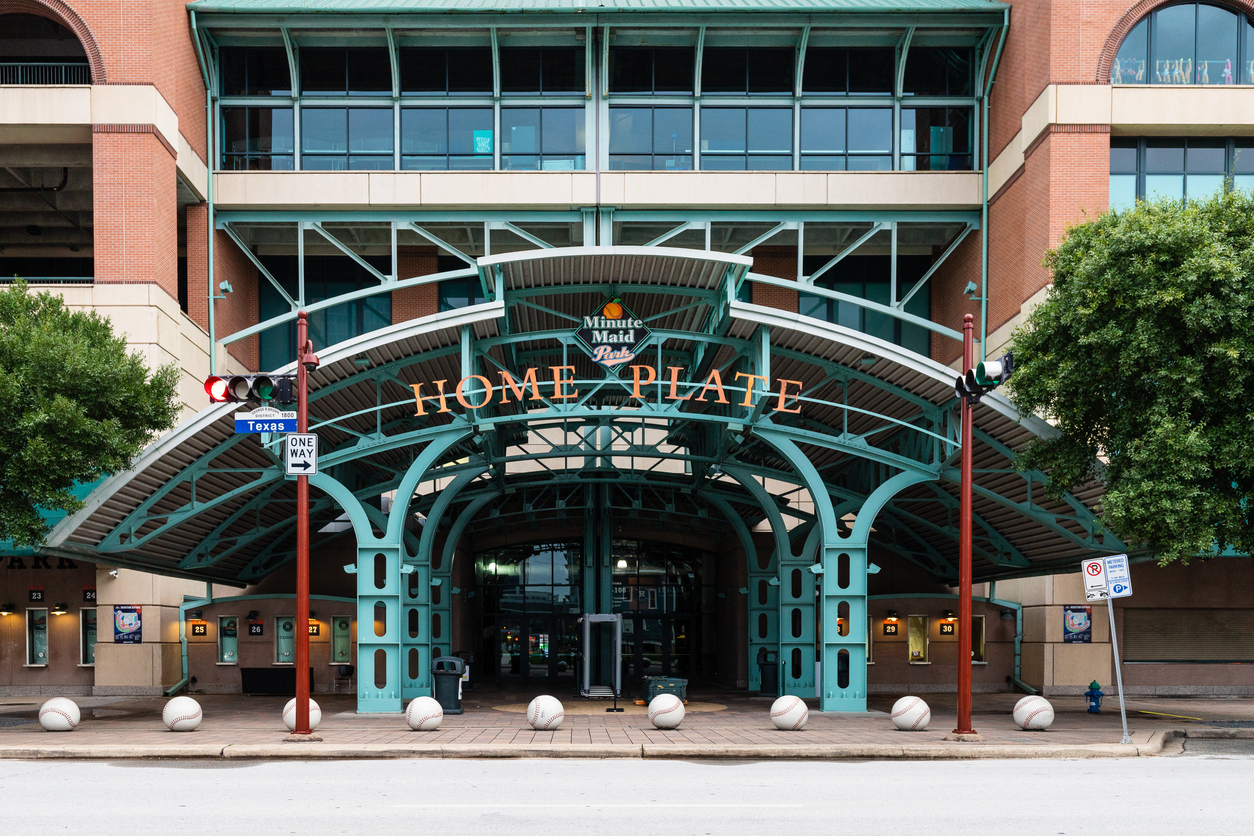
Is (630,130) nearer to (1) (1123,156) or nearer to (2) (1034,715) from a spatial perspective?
(1) (1123,156)

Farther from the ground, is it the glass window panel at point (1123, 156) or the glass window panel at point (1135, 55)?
the glass window panel at point (1135, 55)

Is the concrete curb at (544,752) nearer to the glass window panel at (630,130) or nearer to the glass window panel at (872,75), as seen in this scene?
the glass window panel at (630,130)

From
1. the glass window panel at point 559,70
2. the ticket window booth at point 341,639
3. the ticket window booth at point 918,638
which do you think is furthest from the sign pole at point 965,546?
the ticket window booth at point 341,639

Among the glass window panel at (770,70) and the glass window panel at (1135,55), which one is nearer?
the glass window panel at (1135,55)

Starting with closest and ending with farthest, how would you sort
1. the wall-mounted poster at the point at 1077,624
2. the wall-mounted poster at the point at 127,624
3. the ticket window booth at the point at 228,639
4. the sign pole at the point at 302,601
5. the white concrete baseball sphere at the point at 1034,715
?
Answer: 1. the sign pole at the point at 302,601
2. the white concrete baseball sphere at the point at 1034,715
3. the wall-mounted poster at the point at 1077,624
4. the wall-mounted poster at the point at 127,624
5. the ticket window booth at the point at 228,639

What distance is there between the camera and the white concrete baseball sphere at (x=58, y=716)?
1872 cm

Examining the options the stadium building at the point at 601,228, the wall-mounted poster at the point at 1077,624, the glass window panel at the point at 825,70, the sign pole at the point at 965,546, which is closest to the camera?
the sign pole at the point at 965,546

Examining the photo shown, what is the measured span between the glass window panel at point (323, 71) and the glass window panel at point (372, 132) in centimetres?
114

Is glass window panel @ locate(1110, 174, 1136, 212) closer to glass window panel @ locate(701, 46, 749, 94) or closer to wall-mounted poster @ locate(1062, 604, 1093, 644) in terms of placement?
glass window panel @ locate(701, 46, 749, 94)

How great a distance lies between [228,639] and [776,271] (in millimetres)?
20096

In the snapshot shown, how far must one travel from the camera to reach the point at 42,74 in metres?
32.7

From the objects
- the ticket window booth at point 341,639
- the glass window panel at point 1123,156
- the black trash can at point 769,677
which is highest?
the glass window panel at point 1123,156

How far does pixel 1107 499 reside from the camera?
19.4 metres

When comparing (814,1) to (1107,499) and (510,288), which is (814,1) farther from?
(1107,499)
